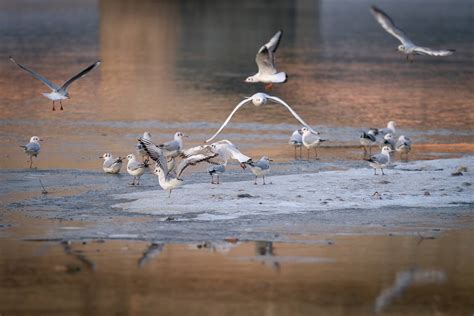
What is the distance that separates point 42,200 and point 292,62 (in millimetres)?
24353

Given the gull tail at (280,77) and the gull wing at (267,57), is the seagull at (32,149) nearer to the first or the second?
the gull wing at (267,57)

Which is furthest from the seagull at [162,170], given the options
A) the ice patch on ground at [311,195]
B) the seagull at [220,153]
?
the seagull at [220,153]

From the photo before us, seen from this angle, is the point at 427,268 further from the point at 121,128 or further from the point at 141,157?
the point at 121,128

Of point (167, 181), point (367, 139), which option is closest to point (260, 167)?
point (167, 181)

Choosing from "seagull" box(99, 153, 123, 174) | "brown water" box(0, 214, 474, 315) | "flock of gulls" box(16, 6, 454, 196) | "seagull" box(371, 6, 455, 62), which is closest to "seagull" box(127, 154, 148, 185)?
"flock of gulls" box(16, 6, 454, 196)

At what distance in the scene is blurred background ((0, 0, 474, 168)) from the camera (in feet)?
71.9

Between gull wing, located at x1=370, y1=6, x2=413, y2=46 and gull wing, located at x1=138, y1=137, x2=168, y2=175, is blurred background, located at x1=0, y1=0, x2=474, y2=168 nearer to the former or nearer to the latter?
gull wing, located at x1=370, y1=6, x2=413, y2=46

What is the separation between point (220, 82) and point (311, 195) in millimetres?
16458

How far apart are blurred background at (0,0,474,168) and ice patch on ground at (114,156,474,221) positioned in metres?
2.69

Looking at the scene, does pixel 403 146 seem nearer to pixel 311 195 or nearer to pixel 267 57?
pixel 267 57

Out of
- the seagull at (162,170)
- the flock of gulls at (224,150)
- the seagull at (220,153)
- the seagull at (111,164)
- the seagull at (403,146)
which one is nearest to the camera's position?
the seagull at (162,170)

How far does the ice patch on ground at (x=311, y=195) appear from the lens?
14.8 m

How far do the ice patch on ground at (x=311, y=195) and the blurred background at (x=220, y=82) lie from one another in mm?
2694

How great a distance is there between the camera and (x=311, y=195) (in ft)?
50.8
